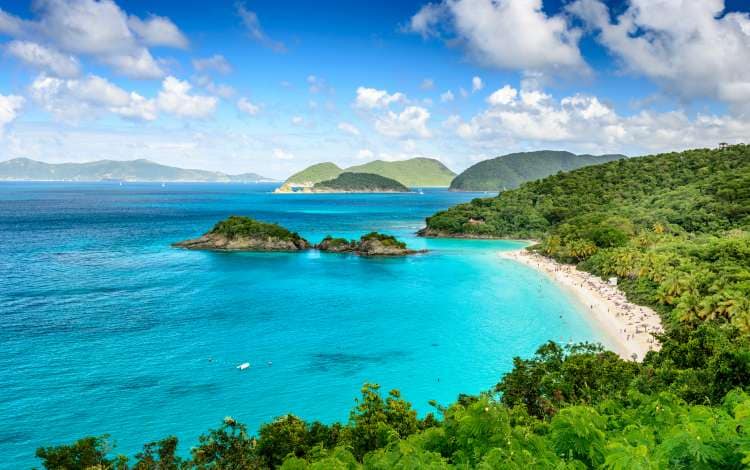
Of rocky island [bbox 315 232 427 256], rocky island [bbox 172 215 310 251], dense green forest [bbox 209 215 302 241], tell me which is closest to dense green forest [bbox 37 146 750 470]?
rocky island [bbox 315 232 427 256]

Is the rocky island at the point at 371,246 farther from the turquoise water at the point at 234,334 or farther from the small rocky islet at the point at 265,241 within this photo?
the turquoise water at the point at 234,334

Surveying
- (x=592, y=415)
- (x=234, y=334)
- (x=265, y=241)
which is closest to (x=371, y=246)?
(x=265, y=241)

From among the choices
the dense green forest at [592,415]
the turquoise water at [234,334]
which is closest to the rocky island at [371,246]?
the turquoise water at [234,334]

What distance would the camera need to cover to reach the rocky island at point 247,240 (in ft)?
338

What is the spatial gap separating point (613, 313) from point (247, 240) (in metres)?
76.2

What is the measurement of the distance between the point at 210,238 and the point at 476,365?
262 feet

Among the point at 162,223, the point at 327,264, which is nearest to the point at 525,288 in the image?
the point at 327,264

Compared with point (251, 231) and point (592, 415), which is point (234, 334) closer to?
point (592, 415)

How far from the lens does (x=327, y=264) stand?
89.1m

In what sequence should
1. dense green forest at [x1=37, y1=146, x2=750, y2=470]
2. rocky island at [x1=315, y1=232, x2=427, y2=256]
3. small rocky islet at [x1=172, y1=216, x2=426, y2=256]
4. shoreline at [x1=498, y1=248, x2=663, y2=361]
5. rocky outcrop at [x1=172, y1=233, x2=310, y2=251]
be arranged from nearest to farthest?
dense green forest at [x1=37, y1=146, x2=750, y2=470]
shoreline at [x1=498, y1=248, x2=663, y2=361]
rocky island at [x1=315, y1=232, x2=427, y2=256]
small rocky islet at [x1=172, y1=216, x2=426, y2=256]
rocky outcrop at [x1=172, y1=233, x2=310, y2=251]

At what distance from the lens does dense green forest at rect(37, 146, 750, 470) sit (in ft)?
37.7

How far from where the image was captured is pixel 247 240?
104 meters

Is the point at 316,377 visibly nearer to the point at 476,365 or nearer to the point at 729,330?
the point at 476,365

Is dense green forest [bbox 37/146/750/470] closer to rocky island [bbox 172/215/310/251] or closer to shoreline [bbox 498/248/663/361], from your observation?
shoreline [bbox 498/248/663/361]
